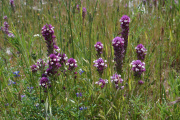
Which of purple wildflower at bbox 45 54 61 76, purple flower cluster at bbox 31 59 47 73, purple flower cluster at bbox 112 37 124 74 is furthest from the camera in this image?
purple flower cluster at bbox 112 37 124 74

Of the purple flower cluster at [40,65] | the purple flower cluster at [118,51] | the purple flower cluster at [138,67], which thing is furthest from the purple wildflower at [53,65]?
the purple flower cluster at [138,67]

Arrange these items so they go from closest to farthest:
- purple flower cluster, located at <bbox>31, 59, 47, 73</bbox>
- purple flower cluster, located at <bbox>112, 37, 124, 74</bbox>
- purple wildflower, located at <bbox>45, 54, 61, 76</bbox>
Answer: purple flower cluster, located at <bbox>31, 59, 47, 73</bbox>, purple wildflower, located at <bbox>45, 54, 61, 76</bbox>, purple flower cluster, located at <bbox>112, 37, 124, 74</bbox>

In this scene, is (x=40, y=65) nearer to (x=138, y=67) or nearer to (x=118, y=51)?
(x=118, y=51)

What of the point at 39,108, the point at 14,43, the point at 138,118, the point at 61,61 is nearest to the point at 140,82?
the point at 138,118

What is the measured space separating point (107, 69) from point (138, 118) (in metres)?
0.55

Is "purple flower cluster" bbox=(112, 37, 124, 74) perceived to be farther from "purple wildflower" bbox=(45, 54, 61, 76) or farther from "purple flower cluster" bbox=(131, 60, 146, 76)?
"purple wildflower" bbox=(45, 54, 61, 76)

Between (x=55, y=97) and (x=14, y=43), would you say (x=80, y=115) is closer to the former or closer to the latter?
(x=55, y=97)

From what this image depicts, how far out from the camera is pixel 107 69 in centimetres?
166

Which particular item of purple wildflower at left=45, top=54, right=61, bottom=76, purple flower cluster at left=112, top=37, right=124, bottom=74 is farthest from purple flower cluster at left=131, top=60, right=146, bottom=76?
purple wildflower at left=45, top=54, right=61, bottom=76

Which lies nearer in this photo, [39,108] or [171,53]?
[39,108]

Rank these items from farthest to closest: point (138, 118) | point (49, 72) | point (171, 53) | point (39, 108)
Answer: point (171, 53), point (49, 72), point (138, 118), point (39, 108)

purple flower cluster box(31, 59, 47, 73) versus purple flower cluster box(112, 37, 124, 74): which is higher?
purple flower cluster box(112, 37, 124, 74)

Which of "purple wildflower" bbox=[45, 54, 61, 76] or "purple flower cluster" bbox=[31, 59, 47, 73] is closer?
"purple flower cluster" bbox=[31, 59, 47, 73]

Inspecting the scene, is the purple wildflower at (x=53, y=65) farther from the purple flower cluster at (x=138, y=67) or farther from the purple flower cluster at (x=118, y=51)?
the purple flower cluster at (x=138, y=67)
